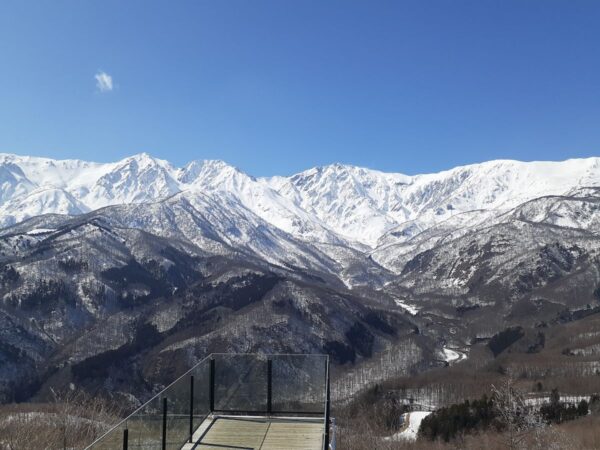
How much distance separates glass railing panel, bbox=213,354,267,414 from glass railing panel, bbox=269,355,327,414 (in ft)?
1.52

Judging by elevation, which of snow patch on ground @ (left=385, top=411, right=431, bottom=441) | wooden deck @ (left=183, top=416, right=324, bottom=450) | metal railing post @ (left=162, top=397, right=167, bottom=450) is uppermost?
metal railing post @ (left=162, top=397, right=167, bottom=450)

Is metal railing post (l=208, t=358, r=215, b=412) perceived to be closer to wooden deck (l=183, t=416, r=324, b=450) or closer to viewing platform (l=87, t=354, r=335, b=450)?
viewing platform (l=87, t=354, r=335, b=450)

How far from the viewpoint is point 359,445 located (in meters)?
97.0

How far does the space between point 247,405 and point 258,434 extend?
6.45 ft

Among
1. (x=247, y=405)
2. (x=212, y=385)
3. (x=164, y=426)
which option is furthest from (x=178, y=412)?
(x=247, y=405)

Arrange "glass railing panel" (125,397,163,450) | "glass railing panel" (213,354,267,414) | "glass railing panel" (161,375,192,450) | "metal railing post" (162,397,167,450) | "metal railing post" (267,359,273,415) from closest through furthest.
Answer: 1. "glass railing panel" (125,397,163,450)
2. "metal railing post" (162,397,167,450)
3. "glass railing panel" (161,375,192,450)
4. "glass railing panel" (213,354,267,414)
5. "metal railing post" (267,359,273,415)

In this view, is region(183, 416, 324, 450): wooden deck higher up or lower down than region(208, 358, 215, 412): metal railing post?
lower down

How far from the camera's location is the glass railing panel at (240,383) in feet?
67.6

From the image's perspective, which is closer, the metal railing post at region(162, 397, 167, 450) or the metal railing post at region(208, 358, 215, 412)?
the metal railing post at region(162, 397, 167, 450)

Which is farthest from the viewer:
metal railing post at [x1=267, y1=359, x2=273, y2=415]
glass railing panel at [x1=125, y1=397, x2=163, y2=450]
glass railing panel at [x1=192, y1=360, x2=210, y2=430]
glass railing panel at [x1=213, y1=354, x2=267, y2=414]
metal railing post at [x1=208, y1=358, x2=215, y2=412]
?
metal railing post at [x1=267, y1=359, x2=273, y2=415]

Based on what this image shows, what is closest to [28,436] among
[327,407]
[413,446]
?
[327,407]

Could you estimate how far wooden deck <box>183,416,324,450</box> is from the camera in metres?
17.5

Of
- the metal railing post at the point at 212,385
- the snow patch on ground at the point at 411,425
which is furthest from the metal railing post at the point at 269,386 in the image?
the snow patch on ground at the point at 411,425

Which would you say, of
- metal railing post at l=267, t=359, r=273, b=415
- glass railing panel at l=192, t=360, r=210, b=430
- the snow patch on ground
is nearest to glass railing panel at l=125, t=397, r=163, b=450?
glass railing panel at l=192, t=360, r=210, b=430
